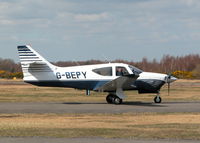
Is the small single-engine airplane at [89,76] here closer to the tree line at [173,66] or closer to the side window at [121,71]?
the side window at [121,71]

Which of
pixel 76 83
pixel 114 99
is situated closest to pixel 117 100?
pixel 114 99

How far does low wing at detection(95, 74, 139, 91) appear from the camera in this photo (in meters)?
27.5

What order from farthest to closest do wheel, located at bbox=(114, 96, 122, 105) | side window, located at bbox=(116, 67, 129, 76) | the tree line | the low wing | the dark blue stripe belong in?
the tree line, the dark blue stripe, wheel, located at bbox=(114, 96, 122, 105), side window, located at bbox=(116, 67, 129, 76), the low wing

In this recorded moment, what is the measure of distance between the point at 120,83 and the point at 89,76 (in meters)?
2.16

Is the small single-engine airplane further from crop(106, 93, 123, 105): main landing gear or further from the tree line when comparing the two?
the tree line

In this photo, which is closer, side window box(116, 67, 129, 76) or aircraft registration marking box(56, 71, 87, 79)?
side window box(116, 67, 129, 76)

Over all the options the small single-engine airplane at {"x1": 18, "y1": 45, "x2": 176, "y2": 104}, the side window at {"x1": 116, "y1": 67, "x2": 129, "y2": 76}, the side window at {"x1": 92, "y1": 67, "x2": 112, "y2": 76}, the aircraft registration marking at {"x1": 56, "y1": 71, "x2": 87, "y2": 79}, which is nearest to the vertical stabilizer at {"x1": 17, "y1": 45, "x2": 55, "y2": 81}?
the small single-engine airplane at {"x1": 18, "y1": 45, "x2": 176, "y2": 104}

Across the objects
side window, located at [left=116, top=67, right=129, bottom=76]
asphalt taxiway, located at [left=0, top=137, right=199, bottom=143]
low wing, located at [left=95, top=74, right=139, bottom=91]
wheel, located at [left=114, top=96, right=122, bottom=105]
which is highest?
side window, located at [left=116, top=67, right=129, bottom=76]

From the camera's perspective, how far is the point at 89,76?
28953mm

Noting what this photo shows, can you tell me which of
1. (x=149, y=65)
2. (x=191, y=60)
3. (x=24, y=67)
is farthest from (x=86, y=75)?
(x=191, y=60)

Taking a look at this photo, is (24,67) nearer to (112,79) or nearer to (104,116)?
(112,79)

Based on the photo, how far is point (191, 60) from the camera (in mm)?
139875

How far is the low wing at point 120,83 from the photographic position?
2754 centimetres

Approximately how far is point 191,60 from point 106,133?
129 m
